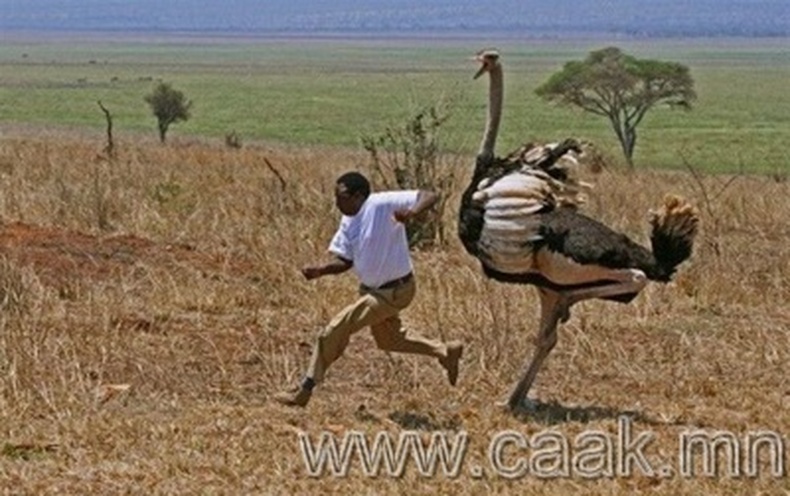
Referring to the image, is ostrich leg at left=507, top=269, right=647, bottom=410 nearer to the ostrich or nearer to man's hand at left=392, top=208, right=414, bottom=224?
the ostrich

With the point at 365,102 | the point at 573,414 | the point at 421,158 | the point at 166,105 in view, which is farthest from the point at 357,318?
the point at 365,102

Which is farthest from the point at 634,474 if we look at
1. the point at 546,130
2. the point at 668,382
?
the point at 546,130

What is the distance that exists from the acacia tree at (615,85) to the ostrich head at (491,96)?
95.5ft

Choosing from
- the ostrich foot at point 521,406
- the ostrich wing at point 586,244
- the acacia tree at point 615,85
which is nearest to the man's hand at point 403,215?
the ostrich wing at point 586,244

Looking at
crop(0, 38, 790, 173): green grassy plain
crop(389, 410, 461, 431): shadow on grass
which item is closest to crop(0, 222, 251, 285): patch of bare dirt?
crop(0, 38, 790, 173): green grassy plain

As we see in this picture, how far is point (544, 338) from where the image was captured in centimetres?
836

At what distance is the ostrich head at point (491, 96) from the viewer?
28.2 feet

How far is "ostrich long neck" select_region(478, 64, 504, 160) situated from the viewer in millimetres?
8562

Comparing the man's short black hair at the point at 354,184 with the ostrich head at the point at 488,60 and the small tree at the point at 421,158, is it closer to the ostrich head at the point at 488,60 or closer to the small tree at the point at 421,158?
the ostrich head at the point at 488,60

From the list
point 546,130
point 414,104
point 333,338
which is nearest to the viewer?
point 333,338

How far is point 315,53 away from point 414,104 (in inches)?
6029

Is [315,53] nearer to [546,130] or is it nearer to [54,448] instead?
[546,130]

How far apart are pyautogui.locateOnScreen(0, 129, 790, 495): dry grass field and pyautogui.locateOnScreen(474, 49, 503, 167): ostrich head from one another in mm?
1245

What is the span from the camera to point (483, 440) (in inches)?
301
